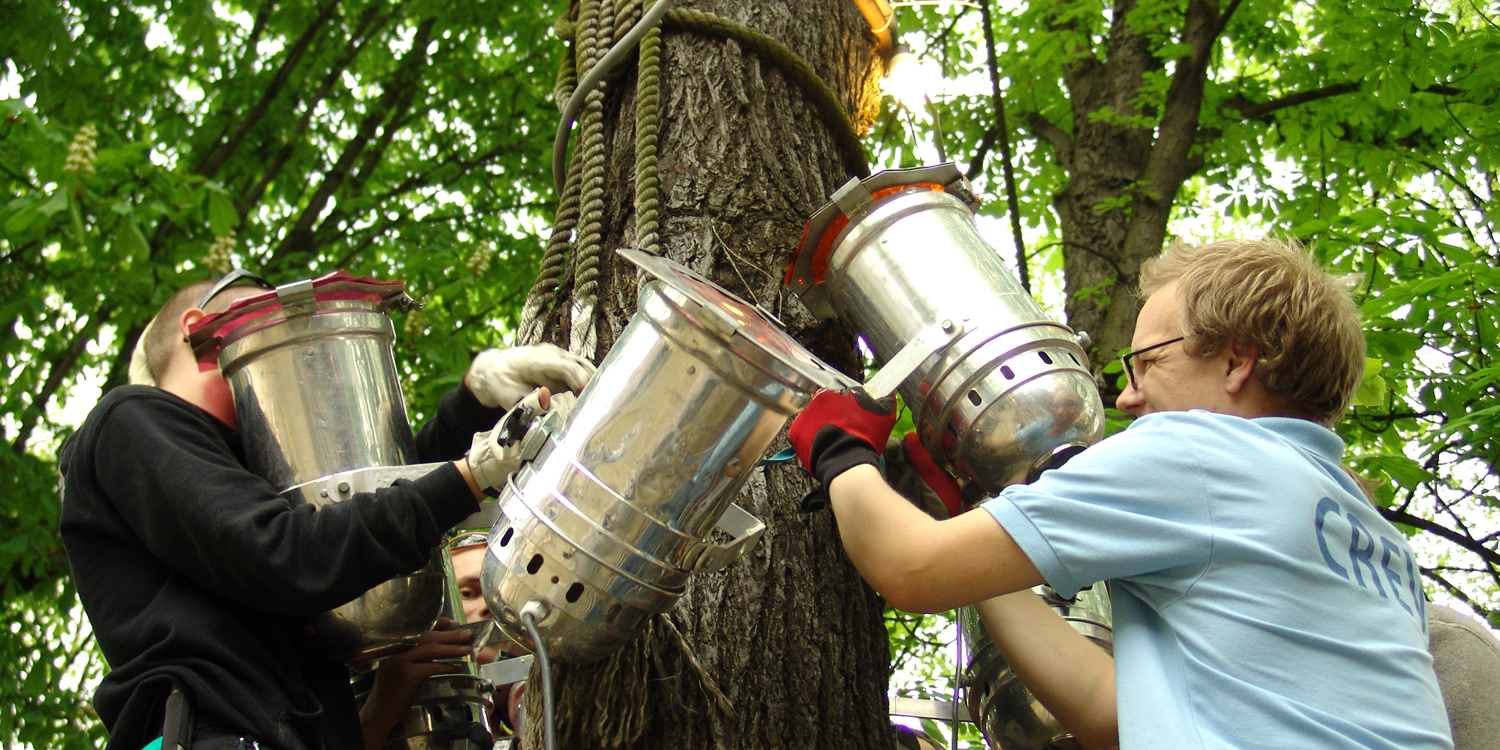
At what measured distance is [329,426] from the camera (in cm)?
168

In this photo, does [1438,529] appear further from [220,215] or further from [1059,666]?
[220,215]

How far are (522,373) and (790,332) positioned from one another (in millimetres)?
471

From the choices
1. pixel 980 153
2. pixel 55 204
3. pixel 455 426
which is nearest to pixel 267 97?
pixel 55 204

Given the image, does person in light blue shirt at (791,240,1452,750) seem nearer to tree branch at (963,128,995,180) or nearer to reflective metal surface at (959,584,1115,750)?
reflective metal surface at (959,584,1115,750)

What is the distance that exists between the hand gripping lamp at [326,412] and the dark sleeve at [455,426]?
19cm

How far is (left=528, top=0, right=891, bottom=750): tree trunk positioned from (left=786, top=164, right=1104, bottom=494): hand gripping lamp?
22cm

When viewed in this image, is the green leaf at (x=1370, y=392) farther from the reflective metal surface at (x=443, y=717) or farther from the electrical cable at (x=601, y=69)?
the reflective metal surface at (x=443, y=717)

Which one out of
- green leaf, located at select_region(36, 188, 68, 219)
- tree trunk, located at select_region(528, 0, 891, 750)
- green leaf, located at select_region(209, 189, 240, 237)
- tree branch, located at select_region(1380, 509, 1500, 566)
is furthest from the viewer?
green leaf, located at select_region(209, 189, 240, 237)

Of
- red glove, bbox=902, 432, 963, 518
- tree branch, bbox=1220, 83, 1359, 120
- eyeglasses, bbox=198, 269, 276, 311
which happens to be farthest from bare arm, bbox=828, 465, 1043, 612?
tree branch, bbox=1220, 83, 1359, 120

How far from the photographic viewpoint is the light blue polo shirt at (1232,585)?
127 centimetres

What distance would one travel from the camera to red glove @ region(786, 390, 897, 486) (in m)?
1.51

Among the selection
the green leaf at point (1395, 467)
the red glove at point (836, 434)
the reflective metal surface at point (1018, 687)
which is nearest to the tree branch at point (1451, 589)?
the green leaf at point (1395, 467)

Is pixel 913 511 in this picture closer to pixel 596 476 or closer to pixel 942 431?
pixel 942 431

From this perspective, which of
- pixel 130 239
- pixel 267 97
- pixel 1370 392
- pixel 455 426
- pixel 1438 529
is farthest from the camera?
pixel 267 97
